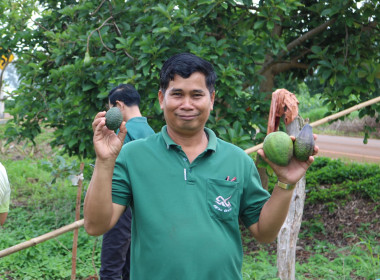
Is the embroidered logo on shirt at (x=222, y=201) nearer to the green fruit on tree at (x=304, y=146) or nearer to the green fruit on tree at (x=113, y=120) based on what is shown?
the green fruit on tree at (x=304, y=146)

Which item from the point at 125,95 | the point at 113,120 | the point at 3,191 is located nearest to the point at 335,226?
the point at 125,95

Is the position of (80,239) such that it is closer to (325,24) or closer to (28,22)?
(28,22)

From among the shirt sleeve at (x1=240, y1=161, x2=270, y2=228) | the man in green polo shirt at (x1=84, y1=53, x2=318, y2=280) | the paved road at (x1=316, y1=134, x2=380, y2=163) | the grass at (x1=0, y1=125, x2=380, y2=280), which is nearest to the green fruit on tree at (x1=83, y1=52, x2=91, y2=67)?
the grass at (x1=0, y1=125, x2=380, y2=280)

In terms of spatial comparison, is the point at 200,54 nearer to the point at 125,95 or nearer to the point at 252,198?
the point at 125,95

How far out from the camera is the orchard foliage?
4086 mm

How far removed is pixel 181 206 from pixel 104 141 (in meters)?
0.37

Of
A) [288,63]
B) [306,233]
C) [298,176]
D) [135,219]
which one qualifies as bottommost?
[306,233]

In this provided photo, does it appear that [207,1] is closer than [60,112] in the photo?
Yes

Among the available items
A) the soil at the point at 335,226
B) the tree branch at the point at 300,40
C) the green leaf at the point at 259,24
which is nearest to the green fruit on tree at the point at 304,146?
the green leaf at the point at 259,24

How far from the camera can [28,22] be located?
6062 mm

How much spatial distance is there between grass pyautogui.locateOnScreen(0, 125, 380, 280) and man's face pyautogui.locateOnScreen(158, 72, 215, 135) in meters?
2.42

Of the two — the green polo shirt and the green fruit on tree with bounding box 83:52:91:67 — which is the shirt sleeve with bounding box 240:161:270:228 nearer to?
the green polo shirt

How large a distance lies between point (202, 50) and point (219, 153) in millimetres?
2281

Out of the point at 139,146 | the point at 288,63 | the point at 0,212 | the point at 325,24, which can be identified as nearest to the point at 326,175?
the point at 288,63
